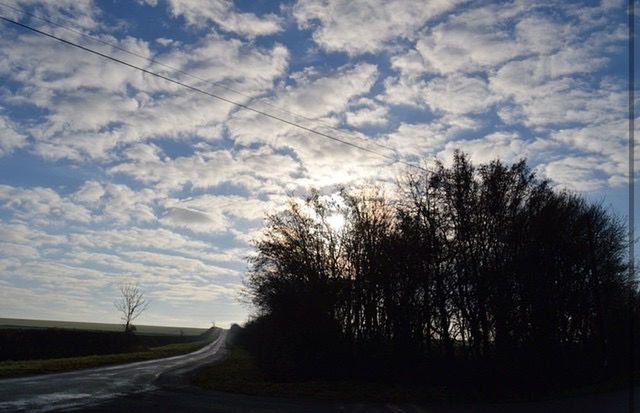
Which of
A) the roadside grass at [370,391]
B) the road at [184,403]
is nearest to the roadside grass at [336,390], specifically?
the roadside grass at [370,391]

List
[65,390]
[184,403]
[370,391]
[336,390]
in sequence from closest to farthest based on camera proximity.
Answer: [184,403]
[65,390]
[370,391]
[336,390]

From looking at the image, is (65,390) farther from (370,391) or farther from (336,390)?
(370,391)

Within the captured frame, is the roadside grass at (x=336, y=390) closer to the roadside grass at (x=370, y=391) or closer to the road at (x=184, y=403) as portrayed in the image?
the roadside grass at (x=370, y=391)

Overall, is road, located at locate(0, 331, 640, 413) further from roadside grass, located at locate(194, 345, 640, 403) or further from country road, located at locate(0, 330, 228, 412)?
roadside grass, located at locate(194, 345, 640, 403)

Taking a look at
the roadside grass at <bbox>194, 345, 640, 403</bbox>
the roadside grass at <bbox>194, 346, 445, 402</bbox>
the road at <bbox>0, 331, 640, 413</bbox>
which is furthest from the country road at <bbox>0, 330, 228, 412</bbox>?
the roadside grass at <bbox>194, 345, 640, 403</bbox>

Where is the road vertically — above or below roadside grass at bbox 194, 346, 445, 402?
above

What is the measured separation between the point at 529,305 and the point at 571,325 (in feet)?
19.6

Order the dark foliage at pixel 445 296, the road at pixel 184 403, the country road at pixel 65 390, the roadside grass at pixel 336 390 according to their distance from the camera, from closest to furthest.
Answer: the country road at pixel 65 390 → the road at pixel 184 403 → the roadside grass at pixel 336 390 → the dark foliage at pixel 445 296

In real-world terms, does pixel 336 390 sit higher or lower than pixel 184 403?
lower

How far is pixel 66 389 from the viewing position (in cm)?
1855

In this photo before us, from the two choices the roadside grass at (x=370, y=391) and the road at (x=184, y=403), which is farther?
the roadside grass at (x=370, y=391)

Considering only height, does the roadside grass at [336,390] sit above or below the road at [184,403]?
below

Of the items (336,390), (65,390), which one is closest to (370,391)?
(336,390)

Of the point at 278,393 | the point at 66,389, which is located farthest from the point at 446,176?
the point at 66,389
